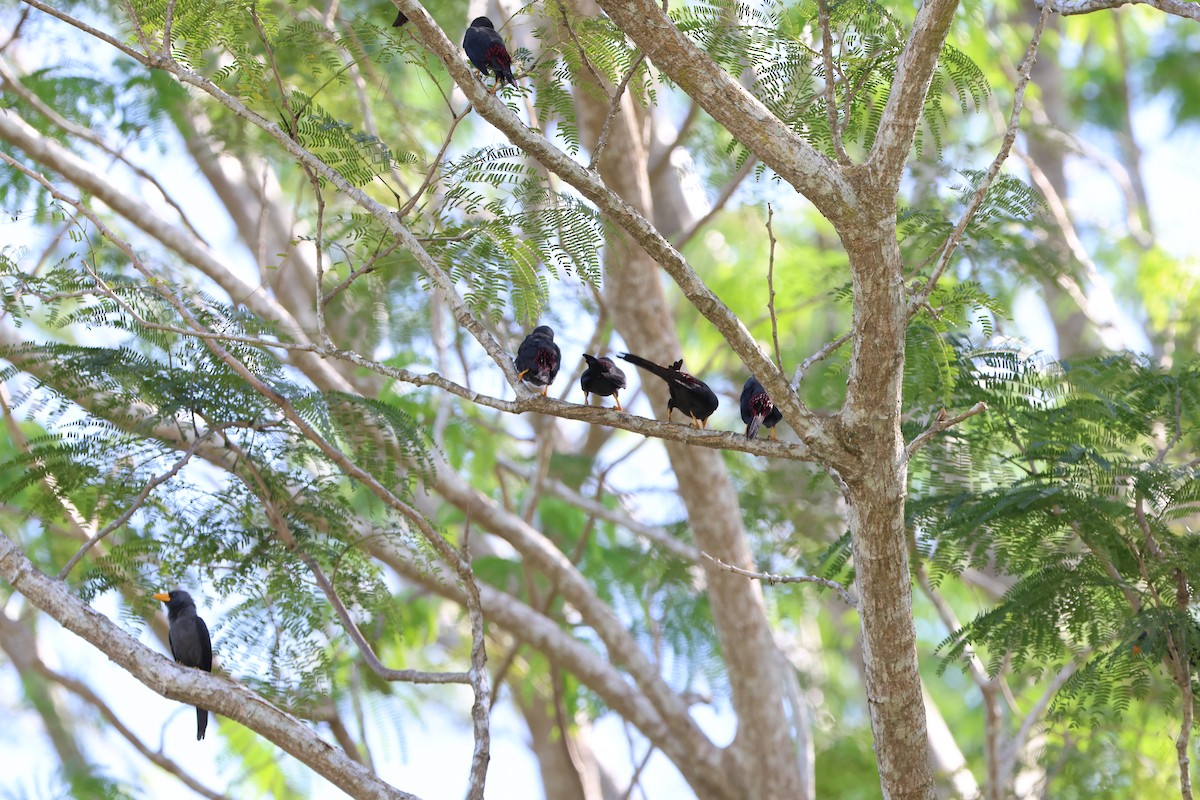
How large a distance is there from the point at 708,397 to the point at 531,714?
20.5 feet

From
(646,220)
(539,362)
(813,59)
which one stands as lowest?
(539,362)

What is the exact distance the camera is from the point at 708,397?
13.0ft

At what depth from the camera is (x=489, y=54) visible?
12.9 feet

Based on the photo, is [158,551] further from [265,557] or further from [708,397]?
[708,397]

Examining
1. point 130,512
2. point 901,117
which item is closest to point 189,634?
point 130,512

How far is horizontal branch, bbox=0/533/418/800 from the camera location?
367 cm

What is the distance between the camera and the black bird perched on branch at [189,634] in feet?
15.8

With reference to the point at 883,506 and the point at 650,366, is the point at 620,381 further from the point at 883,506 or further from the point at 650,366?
the point at 883,506

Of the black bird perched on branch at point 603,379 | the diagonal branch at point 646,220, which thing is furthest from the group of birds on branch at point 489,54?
the black bird perched on branch at point 603,379

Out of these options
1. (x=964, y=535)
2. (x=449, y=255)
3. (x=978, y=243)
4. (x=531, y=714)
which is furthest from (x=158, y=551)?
(x=531, y=714)

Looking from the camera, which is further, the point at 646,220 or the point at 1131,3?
the point at 646,220

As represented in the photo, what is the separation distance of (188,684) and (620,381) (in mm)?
1717

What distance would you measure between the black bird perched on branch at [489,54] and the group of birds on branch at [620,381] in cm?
89

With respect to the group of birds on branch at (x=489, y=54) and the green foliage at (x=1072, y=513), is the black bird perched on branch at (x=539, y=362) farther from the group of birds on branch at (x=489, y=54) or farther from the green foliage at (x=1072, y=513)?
the green foliage at (x=1072, y=513)
